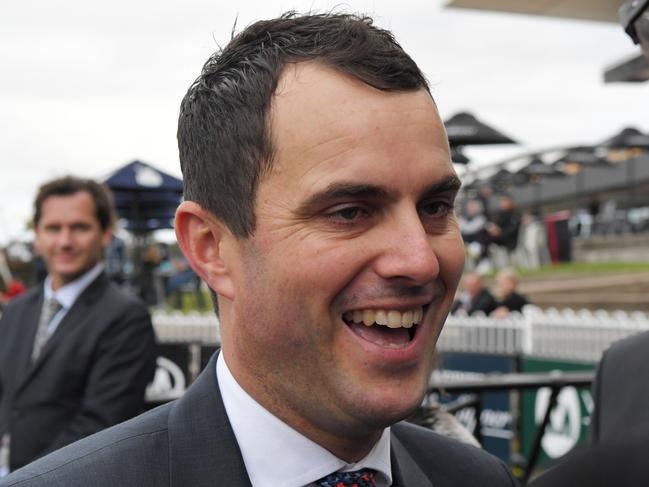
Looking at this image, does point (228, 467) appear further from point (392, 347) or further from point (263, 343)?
point (392, 347)

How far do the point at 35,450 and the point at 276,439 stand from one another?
7.26ft

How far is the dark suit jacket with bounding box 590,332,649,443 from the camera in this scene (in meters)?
2.01

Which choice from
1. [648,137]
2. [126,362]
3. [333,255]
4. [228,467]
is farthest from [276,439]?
[648,137]

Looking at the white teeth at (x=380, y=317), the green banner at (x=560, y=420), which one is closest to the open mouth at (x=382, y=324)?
the white teeth at (x=380, y=317)

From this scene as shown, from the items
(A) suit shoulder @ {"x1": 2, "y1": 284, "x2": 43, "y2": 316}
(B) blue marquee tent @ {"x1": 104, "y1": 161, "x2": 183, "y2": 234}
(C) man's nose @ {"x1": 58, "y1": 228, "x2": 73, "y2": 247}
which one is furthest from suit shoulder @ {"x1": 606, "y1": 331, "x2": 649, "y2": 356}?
(B) blue marquee tent @ {"x1": 104, "y1": 161, "x2": 183, "y2": 234}

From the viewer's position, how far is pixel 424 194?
4.73 feet

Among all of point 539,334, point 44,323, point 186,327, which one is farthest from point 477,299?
point 44,323

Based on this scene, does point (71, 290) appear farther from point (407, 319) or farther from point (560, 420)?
point (560, 420)

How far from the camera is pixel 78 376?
3398 millimetres

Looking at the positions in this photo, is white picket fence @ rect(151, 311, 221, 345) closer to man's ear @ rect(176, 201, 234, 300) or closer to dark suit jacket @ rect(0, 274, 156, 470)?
dark suit jacket @ rect(0, 274, 156, 470)

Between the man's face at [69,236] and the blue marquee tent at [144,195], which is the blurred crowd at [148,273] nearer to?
the blue marquee tent at [144,195]

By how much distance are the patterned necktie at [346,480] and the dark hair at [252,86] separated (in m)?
0.49

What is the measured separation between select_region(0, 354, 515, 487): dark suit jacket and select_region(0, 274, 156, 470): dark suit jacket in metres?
1.86

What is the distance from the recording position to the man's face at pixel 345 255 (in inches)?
54.0
